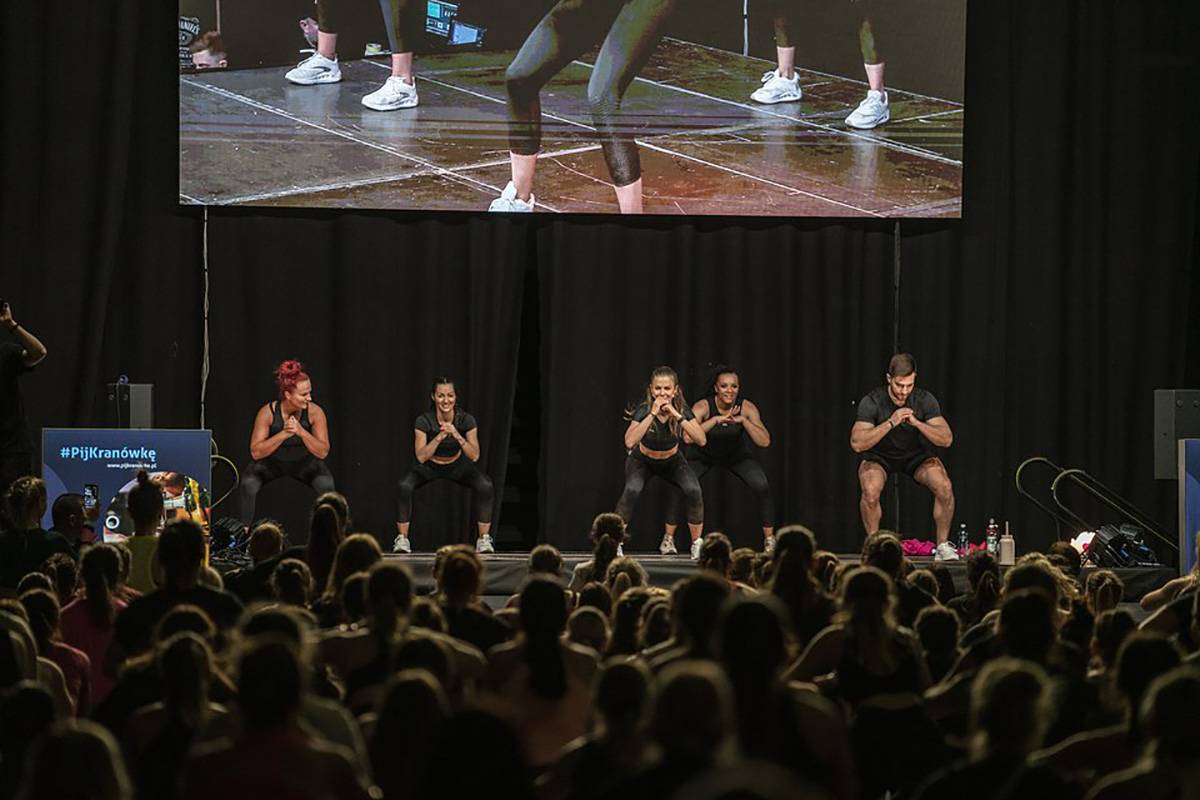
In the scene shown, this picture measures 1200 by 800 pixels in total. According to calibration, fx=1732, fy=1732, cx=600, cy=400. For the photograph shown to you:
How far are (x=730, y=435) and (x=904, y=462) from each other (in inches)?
41.4

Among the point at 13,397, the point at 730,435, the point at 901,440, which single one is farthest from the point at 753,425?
the point at 13,397

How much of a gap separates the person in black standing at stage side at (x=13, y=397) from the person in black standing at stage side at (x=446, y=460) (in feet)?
8.93

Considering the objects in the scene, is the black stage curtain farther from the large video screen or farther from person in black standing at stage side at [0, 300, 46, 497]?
person in black standing at stage side at [0, 300, 46, 497]

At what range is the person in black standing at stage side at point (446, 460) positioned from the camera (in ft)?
34.2

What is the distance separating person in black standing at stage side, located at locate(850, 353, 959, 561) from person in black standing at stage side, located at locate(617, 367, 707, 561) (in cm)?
99

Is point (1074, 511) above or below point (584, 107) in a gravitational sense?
below

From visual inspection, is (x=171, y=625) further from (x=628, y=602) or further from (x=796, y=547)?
(x=796, y=547)

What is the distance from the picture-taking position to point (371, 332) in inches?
450

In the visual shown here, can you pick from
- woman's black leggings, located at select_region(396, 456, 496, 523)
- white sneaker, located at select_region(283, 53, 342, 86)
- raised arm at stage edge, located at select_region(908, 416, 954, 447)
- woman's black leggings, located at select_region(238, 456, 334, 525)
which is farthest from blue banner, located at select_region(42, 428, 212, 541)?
raised arm at stage edge, located at select_region(908, 416, 954, 447)

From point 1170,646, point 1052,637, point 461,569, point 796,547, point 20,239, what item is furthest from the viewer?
point 20,239

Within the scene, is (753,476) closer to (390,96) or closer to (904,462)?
(904,462)

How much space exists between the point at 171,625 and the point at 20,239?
8009 millimetres

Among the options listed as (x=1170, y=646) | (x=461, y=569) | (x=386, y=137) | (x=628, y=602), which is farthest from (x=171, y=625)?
(x=386, y=137)

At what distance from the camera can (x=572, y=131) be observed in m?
11.3
